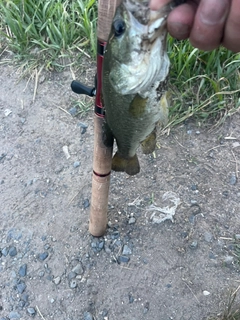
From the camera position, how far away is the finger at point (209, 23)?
1.10 m

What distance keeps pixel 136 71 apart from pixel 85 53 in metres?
1.83

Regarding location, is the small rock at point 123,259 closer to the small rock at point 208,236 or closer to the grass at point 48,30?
the small rock at point 208,236

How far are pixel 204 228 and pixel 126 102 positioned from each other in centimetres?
119

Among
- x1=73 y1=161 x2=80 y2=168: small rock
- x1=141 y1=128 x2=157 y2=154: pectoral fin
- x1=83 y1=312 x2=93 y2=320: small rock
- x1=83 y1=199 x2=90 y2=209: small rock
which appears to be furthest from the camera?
x1=73 y1=161 x2=80 y2=168: small rock

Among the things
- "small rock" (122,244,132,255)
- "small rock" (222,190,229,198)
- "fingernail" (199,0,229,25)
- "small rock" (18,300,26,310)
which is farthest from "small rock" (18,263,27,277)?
"fingernail" (199,0,229,25)

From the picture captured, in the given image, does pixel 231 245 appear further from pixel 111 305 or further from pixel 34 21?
pixel 34 21

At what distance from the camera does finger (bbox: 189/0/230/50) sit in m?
1.10

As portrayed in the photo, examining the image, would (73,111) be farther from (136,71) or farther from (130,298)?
(136,71)

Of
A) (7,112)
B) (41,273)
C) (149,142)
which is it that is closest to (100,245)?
Answer: (41,273)

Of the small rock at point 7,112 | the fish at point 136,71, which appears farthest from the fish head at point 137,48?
the small rock at point 7,112

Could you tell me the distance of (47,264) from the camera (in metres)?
2.22

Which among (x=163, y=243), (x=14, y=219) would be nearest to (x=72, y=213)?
(x=14, y=219)

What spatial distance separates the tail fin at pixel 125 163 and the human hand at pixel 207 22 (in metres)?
0.56

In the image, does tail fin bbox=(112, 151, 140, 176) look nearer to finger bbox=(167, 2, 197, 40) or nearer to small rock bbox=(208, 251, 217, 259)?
finger bbox=(167, 2, 197, 40)
